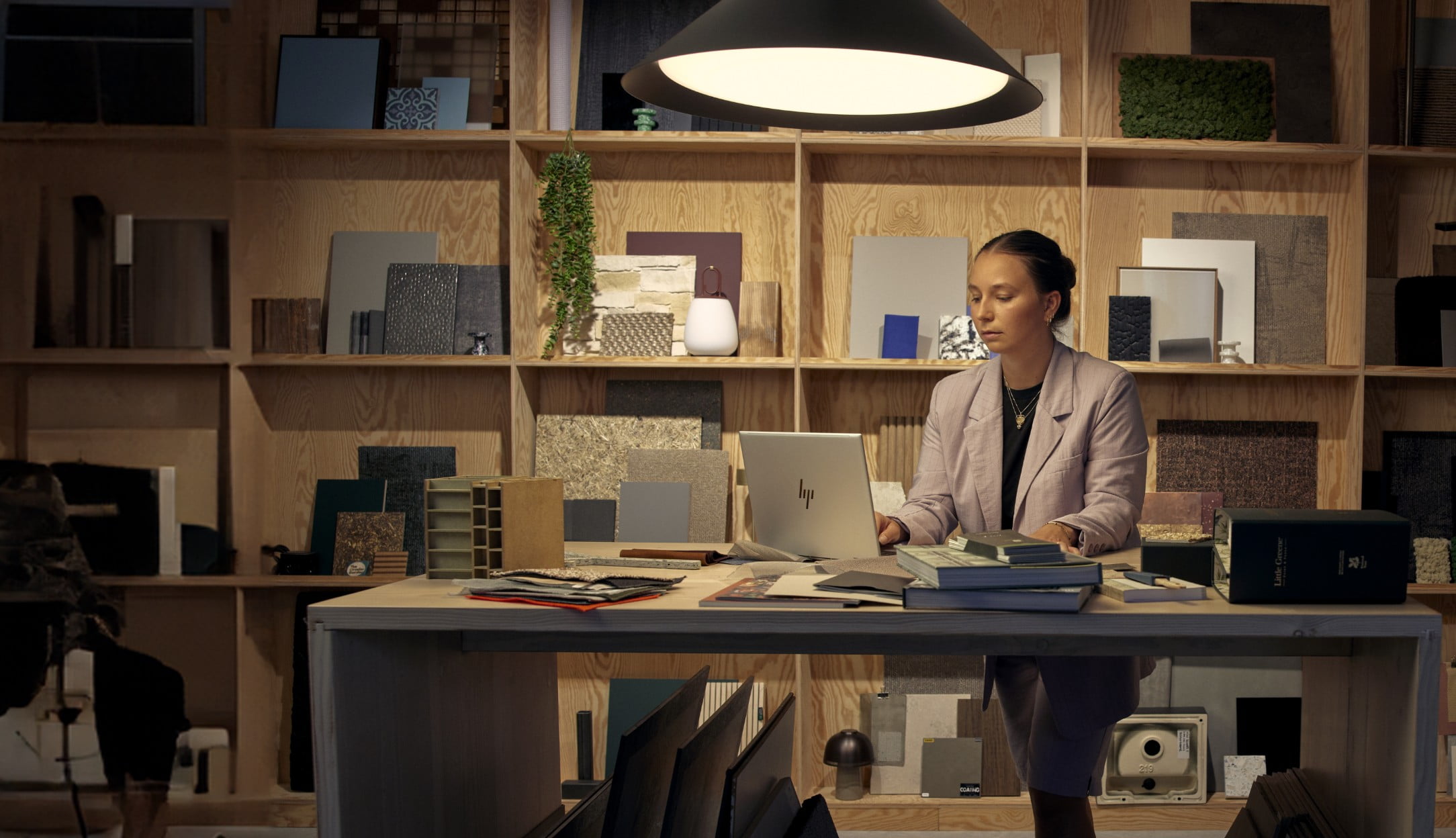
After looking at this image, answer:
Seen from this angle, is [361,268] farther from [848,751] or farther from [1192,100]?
[1192,100]

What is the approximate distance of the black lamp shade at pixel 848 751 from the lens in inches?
143

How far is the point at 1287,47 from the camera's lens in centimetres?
383

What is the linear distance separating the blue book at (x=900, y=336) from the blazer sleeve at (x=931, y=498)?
1.04m

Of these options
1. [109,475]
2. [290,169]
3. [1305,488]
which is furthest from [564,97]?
[1305,488]

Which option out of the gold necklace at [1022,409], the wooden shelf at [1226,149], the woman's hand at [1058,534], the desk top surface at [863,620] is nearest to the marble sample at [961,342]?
the wooden shelf at [1226,149]

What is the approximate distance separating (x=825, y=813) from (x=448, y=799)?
669mm

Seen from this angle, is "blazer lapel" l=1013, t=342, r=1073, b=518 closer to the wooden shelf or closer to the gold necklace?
the gold necklace

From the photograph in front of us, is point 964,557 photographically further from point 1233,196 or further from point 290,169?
point 290,169

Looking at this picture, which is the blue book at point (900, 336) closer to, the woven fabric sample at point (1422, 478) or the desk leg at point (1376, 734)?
the woven fabric sample at point (1422, 478)

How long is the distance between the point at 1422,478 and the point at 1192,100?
5.01 ft

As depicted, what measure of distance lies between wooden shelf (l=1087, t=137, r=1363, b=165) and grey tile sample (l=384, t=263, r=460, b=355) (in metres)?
→ 2.24

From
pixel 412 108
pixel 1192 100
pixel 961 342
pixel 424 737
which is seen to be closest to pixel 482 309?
pixel 412 108

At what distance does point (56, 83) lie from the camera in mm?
2676

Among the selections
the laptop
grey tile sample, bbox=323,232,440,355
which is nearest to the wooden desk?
the laptop
